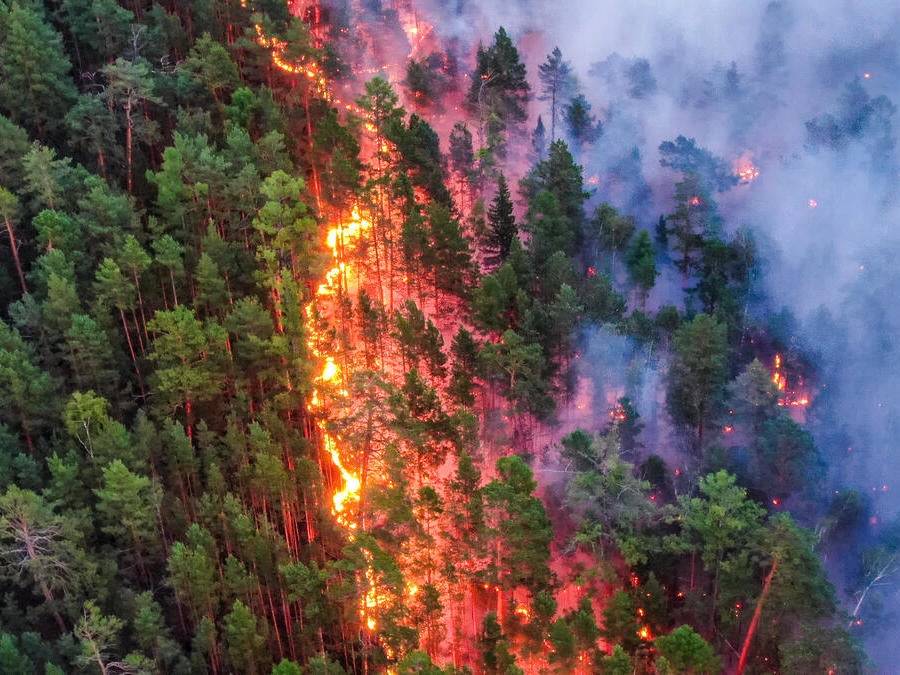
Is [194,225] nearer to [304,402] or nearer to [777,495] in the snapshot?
[304,402]

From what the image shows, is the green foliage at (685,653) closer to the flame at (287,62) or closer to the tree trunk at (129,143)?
the tree trunk at (129,143)

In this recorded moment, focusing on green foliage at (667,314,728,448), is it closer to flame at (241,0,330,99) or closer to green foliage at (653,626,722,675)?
green foliage at (653,626,722,675)

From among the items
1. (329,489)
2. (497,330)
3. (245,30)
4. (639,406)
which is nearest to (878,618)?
(639,406)

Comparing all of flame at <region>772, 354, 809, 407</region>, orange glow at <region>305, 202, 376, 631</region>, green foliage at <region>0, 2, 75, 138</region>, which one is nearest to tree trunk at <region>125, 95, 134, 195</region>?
green foliage at <region>0, 2, 75, 138</region>

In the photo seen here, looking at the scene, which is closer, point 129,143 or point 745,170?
point 129,143

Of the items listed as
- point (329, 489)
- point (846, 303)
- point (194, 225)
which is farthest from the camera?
point (846, 303)

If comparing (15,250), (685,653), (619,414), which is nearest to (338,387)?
(15,250)

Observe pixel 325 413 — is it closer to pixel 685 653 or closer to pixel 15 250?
pixel 15 250
